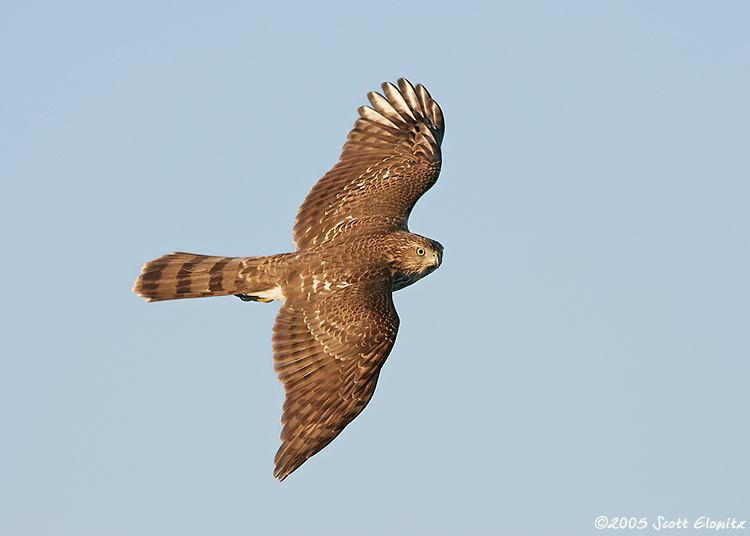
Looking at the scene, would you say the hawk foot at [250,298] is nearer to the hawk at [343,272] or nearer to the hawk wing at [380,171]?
the hawk at [343,272]

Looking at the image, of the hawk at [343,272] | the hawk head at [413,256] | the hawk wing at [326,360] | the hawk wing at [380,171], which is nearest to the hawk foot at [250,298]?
the hawk at [343,272]

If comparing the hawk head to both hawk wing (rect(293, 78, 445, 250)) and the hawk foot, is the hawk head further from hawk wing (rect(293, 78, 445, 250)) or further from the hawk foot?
the hawk foot

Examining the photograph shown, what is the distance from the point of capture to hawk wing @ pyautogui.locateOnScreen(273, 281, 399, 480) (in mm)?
12453

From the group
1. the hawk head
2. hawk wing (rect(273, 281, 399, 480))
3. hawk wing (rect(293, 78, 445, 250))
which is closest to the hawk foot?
hawk wing (rect(273, 281, 399, 480))

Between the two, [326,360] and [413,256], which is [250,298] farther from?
[413,256]

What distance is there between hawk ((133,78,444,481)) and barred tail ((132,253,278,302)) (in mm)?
13

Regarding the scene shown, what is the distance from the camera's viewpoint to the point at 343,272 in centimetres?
1368

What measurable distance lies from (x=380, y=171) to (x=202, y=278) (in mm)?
3308

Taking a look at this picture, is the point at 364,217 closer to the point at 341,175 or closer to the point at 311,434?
the point at 341,175

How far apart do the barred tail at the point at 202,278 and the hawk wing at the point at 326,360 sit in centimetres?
66

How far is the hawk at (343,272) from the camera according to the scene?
12688mm

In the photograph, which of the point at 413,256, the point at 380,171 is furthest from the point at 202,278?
the point at 380,171

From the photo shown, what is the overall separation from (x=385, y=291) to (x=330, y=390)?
1.67 metres

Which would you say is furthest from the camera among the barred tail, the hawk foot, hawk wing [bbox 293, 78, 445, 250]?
hawk wing [bbox 293, 78, 445, 250]
